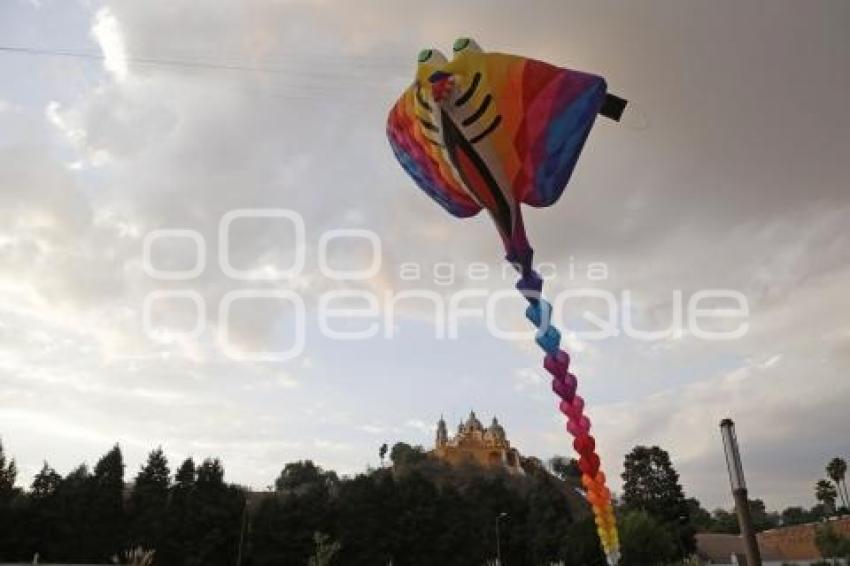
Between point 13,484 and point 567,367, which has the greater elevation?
point 13,484

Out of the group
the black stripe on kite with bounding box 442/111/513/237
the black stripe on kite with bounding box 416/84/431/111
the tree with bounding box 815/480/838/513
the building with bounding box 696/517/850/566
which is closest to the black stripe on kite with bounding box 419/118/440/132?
the black stripe on kite with bounding box 442/111/513/237

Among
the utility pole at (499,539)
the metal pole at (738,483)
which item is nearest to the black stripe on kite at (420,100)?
the metal pole at (738,483)

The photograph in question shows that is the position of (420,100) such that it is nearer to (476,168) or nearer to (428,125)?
(428,125)

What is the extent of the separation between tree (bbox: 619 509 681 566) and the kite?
44128mm

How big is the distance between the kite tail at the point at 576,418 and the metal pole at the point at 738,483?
11.7 feet

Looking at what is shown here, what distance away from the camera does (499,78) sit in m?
11.3

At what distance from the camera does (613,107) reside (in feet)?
38.3

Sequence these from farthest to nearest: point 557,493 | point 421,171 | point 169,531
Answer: point 557,493, point 169,531, point 421,171

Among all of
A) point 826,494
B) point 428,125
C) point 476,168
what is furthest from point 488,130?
point 826,494

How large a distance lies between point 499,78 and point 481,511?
53.4 meters

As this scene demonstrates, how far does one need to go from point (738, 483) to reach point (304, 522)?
4805cm

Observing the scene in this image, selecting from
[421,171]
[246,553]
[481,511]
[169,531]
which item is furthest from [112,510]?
[421,171]

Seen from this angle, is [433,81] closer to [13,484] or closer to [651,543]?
[651,543]

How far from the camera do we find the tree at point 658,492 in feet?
204
